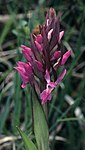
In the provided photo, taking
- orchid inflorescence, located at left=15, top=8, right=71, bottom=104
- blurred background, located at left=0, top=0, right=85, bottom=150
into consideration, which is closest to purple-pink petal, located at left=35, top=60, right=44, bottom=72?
orchid inflorescence, located at left=15, top=8, right=71, bottom=104

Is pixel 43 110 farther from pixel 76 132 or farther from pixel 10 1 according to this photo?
pixel 10 1

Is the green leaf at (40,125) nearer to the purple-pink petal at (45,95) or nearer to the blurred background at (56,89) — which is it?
the purple-pink petal at (45,95)

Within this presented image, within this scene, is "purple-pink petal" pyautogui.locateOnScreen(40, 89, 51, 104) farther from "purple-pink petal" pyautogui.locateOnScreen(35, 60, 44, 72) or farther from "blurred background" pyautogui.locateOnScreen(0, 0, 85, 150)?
"blurred background" pyautogui.locateOnScreen(0, 0, 85, 150)

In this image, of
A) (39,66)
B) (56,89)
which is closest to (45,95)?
(39,66)

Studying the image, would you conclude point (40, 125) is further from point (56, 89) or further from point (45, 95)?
point (56, 89)

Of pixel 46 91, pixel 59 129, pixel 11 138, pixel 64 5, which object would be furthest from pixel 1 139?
pixel 64 5

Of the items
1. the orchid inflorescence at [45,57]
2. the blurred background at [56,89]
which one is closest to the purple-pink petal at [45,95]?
the orchid inflorescence at [45,57]
